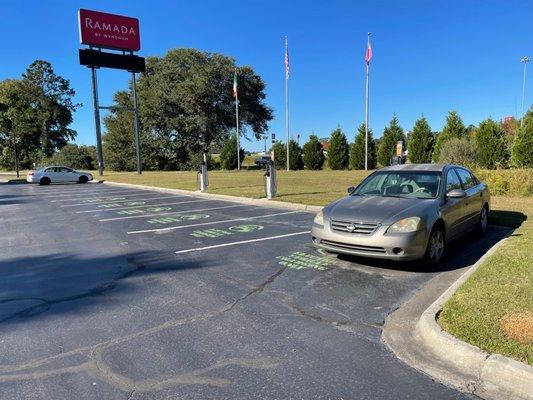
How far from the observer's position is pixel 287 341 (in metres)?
3.88

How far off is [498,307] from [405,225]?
1.77m

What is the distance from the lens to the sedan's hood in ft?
19.4

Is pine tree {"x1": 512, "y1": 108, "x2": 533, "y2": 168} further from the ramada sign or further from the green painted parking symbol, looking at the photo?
the ramada sign

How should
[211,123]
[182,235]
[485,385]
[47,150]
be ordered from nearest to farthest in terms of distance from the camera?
[485,385] → [182,235] → [211,123] → [47,150]

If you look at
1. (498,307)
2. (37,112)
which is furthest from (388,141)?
(37,112)

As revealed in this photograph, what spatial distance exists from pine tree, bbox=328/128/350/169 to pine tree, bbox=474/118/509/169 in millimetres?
12710

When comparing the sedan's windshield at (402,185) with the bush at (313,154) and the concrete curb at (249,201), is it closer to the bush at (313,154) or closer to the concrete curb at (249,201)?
the concrete curb at (249,201)

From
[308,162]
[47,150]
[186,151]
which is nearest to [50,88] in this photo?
[47,150]

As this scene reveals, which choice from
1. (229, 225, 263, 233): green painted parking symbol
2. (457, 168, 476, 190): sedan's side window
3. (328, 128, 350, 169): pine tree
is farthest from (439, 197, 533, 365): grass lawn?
(328, 128, 350, 169): pine tree

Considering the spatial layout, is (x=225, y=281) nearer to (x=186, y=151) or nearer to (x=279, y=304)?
(x=279, y=304)

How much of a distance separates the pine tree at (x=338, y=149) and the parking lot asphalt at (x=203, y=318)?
30076 mm

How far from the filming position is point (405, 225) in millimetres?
5746

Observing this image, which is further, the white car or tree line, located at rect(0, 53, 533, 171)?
tree line, located at rect(0, 53, 533, 171)

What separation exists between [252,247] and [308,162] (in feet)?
106
